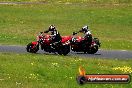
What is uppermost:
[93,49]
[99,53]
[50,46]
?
[50,46]

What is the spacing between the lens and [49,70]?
2336 cm

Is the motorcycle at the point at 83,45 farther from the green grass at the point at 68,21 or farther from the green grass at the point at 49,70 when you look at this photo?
the green grass at the point at 68,21

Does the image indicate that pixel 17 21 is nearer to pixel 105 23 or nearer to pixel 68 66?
pixel 105 23

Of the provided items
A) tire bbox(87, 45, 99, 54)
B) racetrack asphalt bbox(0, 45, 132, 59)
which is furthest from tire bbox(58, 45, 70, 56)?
tire bbox(87, 45, 99, 54)

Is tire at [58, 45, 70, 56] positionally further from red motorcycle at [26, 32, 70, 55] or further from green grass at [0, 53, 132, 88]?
green grass at [0, 53, 132, 88]

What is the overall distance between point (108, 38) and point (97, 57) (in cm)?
1290

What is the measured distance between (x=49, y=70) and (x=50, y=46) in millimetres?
7533

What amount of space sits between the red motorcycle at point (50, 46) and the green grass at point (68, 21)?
597cm

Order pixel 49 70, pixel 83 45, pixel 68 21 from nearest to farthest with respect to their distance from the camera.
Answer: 1. pixel 49 70
2. pixel 83 45
3. pixel 68 21

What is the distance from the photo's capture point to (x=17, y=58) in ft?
87.5

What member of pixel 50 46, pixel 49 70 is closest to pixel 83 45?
pixel 50 46

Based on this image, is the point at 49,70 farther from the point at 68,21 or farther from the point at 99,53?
the point at 68,21

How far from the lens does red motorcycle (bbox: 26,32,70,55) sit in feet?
99.4

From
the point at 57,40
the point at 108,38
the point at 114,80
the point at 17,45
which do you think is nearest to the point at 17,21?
the point at 108,38
